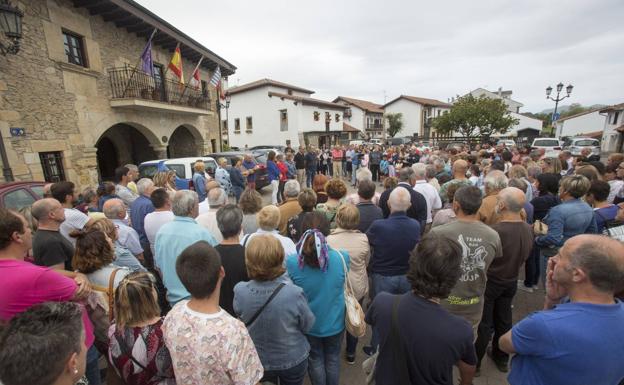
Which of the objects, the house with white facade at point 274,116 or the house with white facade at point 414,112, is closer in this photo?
the house with white facade at point 274,116

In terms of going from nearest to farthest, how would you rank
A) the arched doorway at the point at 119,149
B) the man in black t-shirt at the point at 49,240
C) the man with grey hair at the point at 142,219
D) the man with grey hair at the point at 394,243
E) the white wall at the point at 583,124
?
the man in black t-shirt at the point at 49,240, the man with grey hair at the point at 394,243, the man with grey hair at the point at 142,219, the arched doorway at the point at 119,149, the white wall at the point at 583,124

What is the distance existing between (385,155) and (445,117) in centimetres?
2677

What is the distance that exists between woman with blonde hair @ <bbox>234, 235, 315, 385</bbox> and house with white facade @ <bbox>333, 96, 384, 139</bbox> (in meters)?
41.8

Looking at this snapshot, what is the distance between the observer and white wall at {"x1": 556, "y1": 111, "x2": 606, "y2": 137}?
44.3 metres

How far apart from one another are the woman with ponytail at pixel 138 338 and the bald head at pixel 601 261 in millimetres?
2302

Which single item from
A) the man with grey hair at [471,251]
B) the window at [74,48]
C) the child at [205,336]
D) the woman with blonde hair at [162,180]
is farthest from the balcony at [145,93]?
the man with grey hair at [471,251]

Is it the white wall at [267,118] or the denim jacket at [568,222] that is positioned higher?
the white wall at [267,118]

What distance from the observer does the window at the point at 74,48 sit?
9.00 m

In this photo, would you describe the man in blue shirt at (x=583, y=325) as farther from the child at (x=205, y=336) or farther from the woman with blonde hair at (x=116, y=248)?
the woman with blonde hair at (x=116, y=248)

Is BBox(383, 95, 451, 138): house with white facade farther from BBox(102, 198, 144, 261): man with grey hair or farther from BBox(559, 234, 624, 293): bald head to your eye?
BBox(559, 234, 624, 293): bald head

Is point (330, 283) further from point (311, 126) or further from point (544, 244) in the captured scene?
point (311, 126)

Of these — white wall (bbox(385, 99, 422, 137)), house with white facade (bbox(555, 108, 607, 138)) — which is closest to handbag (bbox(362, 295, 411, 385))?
white wall (bbox(385, 99, 422, 137))

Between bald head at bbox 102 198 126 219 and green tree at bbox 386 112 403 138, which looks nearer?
bald head at bbox 102 198 126 219

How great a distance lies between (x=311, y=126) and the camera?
32.3 m
